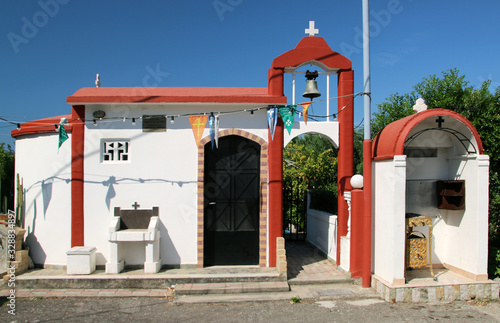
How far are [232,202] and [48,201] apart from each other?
409 centimetres

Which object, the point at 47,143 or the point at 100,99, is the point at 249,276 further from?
the point at 47,143

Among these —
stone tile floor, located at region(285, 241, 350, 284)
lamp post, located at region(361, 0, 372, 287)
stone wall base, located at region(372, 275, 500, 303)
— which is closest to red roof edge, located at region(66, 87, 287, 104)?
lamp post, located at region(361, 0, 372, 287)

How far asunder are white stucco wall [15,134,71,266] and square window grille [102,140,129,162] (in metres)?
0.77

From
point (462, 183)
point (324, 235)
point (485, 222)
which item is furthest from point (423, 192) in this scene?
point (324, 235)

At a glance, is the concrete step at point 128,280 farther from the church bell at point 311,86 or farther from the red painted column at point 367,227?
the church bell at point 311,86

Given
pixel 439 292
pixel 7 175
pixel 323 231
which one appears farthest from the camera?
pixel 7 175

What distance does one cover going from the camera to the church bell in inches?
297

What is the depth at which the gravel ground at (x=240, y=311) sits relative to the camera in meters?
5.56

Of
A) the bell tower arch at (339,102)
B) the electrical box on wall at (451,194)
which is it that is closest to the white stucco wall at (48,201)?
the bell tower arch at (339,102)

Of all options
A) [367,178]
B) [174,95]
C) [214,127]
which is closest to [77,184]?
[174,95]

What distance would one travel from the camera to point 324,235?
9250 millimetres

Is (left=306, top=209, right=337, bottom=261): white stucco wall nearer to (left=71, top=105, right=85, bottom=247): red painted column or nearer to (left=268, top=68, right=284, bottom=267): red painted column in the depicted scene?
(left=268, top=68, right=284, bottom=267): red painted column

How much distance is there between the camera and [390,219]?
6.36 meters

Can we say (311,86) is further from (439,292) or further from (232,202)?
(439,292)
